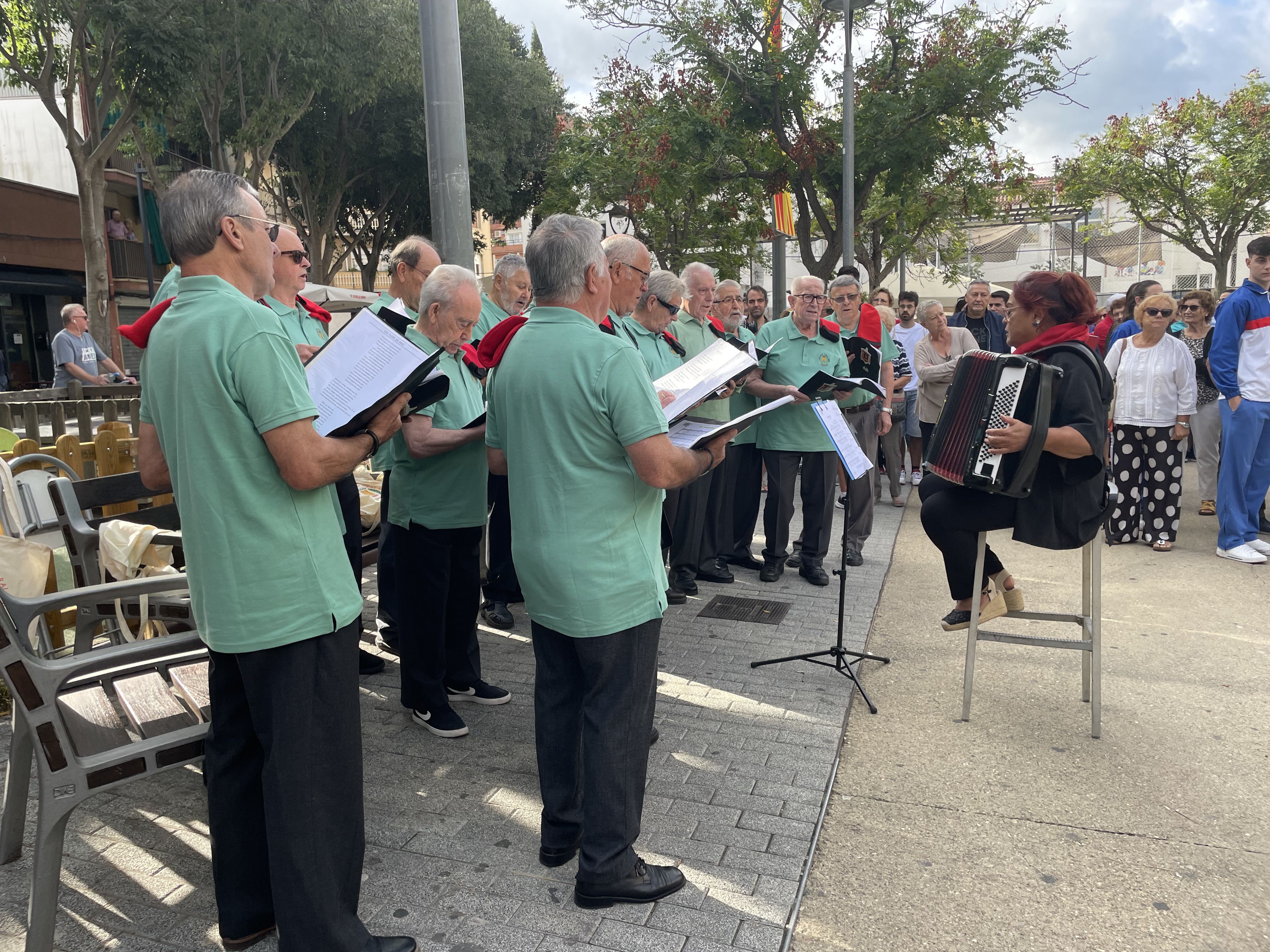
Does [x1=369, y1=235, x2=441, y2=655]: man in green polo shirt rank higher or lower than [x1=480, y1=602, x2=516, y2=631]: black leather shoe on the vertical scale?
higher

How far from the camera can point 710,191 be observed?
15305mm

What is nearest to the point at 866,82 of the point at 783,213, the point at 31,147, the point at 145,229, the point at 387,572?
the point at 783,213

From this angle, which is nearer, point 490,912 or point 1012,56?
point 490,912

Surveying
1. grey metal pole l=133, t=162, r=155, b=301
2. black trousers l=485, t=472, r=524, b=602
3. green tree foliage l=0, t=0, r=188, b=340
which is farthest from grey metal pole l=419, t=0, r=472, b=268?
grey metal pole l=133, t=162, r=155, b=301

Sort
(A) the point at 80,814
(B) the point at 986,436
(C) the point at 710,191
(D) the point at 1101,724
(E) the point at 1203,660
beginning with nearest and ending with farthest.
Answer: (A) the point at 80,814
(B) the point at 986,436
(D) the point at 1101,724
(E) the point at 1203,660
(C) the point at 710,191

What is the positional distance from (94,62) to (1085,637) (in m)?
16.3

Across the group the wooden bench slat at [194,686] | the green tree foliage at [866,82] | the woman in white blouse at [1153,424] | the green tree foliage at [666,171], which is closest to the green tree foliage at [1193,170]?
the green tree foliage at [666,171]

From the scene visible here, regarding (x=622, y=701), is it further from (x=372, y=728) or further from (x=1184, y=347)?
(x=1184, y=347)

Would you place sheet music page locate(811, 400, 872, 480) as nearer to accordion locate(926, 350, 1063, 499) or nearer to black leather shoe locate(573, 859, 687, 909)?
accordion locate(926, 350, 1063, 499)

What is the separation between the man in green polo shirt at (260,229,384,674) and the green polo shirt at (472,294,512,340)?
3.34 ft

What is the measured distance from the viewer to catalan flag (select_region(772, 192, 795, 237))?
46.4ft

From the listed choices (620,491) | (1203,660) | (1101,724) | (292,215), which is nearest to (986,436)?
(1101,724)

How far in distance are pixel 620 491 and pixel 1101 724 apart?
8.95ft

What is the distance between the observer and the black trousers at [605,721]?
2668 millimetres
